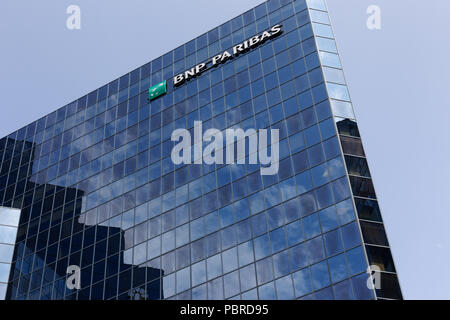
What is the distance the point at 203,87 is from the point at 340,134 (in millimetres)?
20132

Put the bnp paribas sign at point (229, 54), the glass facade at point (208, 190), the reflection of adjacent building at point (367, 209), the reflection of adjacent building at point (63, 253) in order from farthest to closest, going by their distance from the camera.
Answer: the bnp paribas sign at point (229, 54), the reflection of adjacent building at point (63, 253), the glass facade at point (208, 190), the reflection of adjacent building at point (367, 209)

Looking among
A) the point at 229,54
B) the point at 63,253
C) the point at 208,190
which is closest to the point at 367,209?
the point at 208,190

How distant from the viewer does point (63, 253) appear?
65.4 meters

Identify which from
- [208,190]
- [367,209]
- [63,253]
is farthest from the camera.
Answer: [63,253]

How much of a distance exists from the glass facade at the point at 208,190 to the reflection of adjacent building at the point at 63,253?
142mm

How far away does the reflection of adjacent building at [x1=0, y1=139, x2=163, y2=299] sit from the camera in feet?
191

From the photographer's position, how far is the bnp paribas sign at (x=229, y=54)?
68000 millimetres

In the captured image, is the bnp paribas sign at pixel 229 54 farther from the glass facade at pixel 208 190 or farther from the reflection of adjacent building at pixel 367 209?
the reflection of adjacent building at pixel 367 209

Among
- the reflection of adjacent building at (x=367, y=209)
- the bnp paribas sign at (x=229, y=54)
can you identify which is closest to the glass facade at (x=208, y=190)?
the reflection of adjacent building at (x=367, y=209)

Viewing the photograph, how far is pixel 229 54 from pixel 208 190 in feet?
58.9

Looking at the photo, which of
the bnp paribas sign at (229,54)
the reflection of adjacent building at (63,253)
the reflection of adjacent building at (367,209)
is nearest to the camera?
the reflection of adjacent building at (367,209)

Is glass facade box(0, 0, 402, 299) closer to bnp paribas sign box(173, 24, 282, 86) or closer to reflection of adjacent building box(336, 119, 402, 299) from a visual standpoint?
reflection of adjacent building box(336, 119, 402, 299)

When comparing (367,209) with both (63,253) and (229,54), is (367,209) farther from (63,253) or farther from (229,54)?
(63,253)

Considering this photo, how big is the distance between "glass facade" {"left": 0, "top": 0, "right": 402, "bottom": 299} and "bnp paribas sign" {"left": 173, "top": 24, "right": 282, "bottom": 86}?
0.73m
